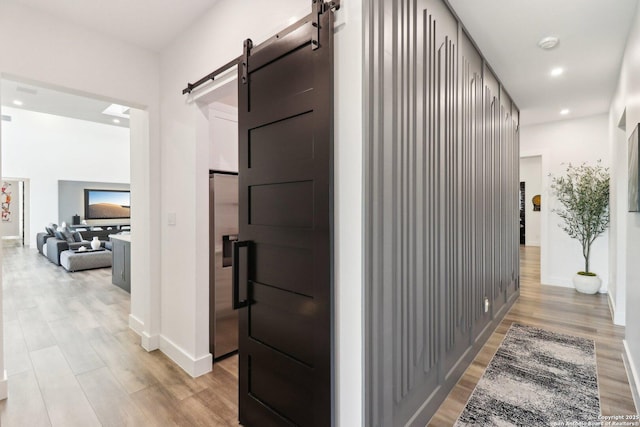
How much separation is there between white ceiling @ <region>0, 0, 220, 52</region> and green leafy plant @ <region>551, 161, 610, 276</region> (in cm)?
545

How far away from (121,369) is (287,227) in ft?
7.07

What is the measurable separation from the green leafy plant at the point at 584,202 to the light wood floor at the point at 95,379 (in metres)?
5.27

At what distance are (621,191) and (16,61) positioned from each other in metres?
5.81

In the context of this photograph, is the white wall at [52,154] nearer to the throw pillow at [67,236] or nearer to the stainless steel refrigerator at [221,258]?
the throw pillow at [67,236]

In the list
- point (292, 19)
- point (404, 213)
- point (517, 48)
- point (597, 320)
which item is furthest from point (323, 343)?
point (597, 320)

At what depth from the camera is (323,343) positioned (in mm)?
1397

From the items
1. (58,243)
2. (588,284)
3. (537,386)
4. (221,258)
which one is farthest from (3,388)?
(588,284)

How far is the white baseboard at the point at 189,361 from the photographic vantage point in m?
2.42

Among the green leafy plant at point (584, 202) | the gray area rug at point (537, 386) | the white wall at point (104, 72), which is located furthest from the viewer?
Answer: the green leafy plant at point (584, 202)

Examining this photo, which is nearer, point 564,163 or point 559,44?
point 559,44

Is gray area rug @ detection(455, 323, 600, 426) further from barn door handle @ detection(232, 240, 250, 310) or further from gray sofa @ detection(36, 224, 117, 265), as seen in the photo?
gray sofa @ detection(36, 224, 117, 265)

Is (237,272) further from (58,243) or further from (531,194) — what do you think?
(531,194)

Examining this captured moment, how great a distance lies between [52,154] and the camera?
1040 cm

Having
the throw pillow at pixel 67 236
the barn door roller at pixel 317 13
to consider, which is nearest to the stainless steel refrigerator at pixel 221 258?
the barn door roller at pixel 317 13
